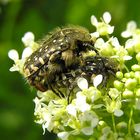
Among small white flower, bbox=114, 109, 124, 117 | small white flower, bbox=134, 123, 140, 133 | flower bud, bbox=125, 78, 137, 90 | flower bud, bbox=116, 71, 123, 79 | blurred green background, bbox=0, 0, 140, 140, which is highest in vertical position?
blurred green background, bbox=0, 0, 140, 140

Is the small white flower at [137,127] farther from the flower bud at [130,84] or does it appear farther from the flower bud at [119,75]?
the flower bud at [119,75]

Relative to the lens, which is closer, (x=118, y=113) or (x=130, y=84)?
(x=118, y=113)

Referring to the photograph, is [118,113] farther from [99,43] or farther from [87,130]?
[99,43]

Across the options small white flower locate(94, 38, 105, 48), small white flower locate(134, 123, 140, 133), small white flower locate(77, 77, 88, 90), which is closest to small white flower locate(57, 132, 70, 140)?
small white flower locate(77, 77, 88, 90)

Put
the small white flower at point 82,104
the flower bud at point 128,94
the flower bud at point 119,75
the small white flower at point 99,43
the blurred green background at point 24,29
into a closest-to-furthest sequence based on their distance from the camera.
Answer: the small white flower at point 82,104 < the flower bud at point 128,94 < the flower bud at point 119,75 < the small white flower at point 99,43 < the blurred green background at point 24,29

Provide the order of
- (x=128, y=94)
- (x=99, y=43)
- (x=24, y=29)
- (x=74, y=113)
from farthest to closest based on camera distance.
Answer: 1. (x=24, y=29)
2. (x=99, y=43)
3. (x=128, y=94)
4. (x=74, y=113)

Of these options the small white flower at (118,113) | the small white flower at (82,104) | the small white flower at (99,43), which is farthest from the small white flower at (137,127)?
the small white flower at (99,43)

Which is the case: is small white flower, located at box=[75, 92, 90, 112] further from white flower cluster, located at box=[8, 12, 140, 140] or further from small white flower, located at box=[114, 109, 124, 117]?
small white flower, located at box=[114, 109, 124, 117]

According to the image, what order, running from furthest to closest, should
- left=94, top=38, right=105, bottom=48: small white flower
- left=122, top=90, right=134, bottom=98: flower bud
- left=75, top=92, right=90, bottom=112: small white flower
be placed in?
left=94, top=38, right=105, bottom=48: small white flower, left=122, top=90, right=134, bottom=98: flower bud, left=75, top=92, right=90, bottom=112: small white flower

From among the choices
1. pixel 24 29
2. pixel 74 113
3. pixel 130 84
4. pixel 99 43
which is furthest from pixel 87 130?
pixel 24 29

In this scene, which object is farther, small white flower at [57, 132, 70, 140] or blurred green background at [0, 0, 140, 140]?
blurred green background at [0, 0, 140, 140]
